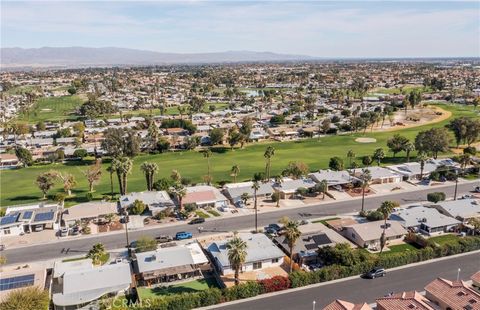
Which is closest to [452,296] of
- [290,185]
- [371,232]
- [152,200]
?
[371,232]

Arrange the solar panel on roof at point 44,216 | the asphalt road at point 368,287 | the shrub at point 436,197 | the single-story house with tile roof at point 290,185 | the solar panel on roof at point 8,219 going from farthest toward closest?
1. the single-story house with tile roof at point 290,185
2. the shrub at point 436,197
3. the solar panel on roof at point 44,216
4. the solar panel on roof at point 8,219
5. the asphalt road at point 368,287

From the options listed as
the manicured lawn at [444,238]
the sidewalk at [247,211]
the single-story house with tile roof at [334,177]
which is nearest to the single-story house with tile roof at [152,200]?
the sidewalk at [247,211]

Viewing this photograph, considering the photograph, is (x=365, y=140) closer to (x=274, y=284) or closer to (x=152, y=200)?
(x=152, y=200)

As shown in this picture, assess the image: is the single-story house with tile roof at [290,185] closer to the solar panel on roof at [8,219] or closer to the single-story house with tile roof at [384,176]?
the single-story house with tile roof at [384,176]

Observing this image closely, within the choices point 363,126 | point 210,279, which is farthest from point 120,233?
point 363,126

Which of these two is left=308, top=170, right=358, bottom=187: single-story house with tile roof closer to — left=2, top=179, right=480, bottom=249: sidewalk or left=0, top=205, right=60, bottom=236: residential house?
left=2, top=179, right=480, bottom=249: sidewalk

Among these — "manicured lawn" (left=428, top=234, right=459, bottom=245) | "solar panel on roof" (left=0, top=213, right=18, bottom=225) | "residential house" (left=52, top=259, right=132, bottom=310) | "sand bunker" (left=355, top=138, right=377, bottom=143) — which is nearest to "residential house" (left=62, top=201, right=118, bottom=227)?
"solar panel on roof" (left=0, top=213, right=18, bottom=225)

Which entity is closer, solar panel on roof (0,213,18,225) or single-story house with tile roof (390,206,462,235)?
single-story house with tile roof (390,206,462,235)
